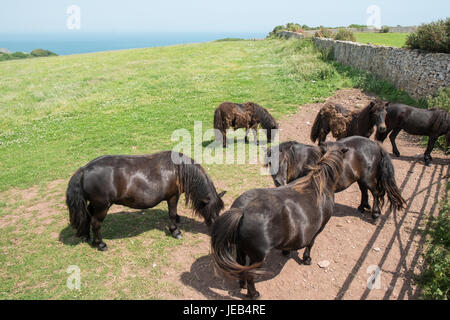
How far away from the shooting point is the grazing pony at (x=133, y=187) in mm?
5176

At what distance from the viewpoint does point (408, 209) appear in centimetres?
644

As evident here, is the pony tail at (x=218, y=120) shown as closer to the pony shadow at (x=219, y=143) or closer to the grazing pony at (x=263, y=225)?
the pony shadow at (x=219, y=143)

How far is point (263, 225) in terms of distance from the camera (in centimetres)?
385

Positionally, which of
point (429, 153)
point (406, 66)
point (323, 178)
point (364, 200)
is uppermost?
point (406, 66)

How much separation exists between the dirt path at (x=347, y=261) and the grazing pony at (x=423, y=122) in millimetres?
1742

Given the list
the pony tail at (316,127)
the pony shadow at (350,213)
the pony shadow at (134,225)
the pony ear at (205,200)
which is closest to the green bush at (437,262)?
the pony shadow at (350,213)

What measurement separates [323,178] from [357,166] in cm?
184

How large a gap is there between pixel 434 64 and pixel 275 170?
389 inches

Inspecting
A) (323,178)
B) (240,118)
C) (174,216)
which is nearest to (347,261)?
(323,178)

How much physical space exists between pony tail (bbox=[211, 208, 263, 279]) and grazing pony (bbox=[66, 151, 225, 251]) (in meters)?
1.62

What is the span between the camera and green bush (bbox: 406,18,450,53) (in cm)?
1118

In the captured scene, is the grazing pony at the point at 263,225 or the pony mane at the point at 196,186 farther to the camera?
the pony mane at the point at 196,186

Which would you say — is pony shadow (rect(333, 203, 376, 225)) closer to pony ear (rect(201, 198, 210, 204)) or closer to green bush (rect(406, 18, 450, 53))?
pony ear (rect(201, 198, 210, 204))

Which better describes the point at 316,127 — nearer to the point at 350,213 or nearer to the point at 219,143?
the point at 219,143
